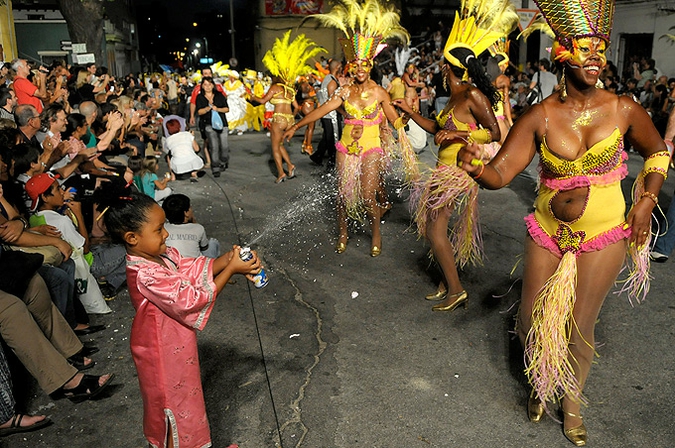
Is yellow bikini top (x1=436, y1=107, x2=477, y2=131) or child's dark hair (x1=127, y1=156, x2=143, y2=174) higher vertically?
yellow bikini top (x1=436, y1=107, x2=477, y2=131)

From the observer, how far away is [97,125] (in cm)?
836

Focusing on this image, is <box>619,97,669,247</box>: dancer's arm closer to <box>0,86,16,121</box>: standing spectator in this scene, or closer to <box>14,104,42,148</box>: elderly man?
<box>14,104,42,148</box>: elderly man

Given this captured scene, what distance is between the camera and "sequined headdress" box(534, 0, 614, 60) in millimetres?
3014

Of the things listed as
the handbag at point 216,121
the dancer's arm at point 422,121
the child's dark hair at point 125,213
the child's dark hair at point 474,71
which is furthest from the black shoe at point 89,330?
the handbag at point 216,121

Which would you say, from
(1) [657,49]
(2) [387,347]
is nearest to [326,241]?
(2) [387,347]

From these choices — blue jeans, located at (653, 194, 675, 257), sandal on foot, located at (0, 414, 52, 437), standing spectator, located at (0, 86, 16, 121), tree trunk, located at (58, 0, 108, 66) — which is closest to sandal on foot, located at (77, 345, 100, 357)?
sandal on foot, located at (0, 414, 52, 437)

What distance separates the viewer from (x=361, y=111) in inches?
241

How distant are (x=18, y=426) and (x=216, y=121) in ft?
27.0

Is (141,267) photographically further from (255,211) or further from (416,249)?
(255,211)

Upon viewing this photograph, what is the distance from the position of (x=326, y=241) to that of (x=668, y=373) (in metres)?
3.73

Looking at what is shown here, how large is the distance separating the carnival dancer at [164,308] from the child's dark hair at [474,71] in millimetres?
2795

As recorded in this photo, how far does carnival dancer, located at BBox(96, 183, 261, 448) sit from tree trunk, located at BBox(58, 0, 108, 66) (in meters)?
21.1

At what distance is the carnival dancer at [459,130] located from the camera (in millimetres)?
4602

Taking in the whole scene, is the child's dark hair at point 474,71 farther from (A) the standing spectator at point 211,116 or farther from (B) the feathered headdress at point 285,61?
(A) the standing spectator at point 211,116
